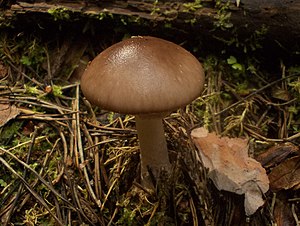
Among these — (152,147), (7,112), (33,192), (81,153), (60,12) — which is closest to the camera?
(152,147)

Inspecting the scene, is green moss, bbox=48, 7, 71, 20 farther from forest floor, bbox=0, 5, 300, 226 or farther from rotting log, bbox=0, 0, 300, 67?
forest floor, bbox=0, 5, 300, 226

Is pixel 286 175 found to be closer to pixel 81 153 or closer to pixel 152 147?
pixel 152 147

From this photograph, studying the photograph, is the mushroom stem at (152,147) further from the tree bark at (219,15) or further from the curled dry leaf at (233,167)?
the tree bark at (219,15)

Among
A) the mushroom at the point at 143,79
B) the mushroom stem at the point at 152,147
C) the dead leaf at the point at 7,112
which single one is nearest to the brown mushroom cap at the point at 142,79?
the mushroom at the point at 143,79

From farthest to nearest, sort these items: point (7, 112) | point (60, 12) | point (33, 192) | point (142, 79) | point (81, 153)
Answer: point (60, 12), point (7, 112), point (81, 153), point (33, 192), point (142, 79)

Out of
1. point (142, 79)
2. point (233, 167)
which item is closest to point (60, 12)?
point (142, 79)

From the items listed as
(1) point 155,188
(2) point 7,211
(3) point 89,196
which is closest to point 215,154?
(1) point 155,188

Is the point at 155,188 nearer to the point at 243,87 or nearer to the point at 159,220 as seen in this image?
the point at 159,220
